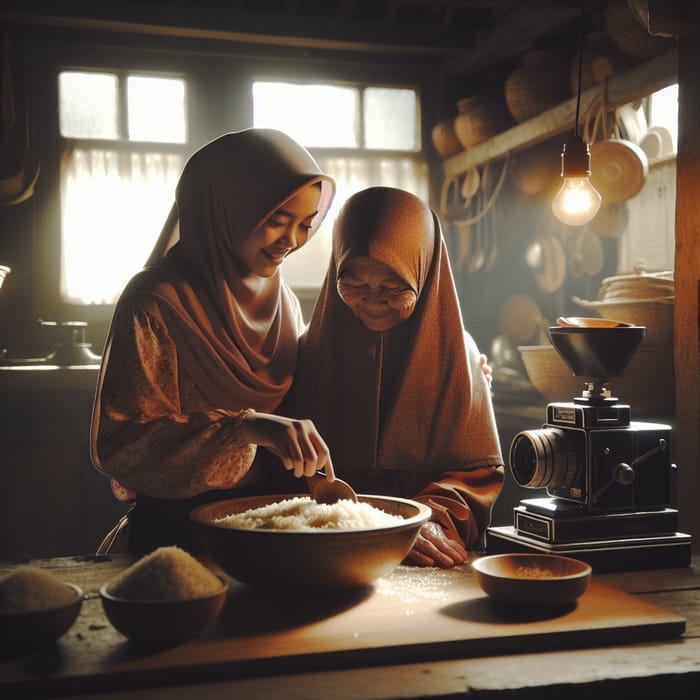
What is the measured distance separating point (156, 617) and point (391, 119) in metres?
5.86

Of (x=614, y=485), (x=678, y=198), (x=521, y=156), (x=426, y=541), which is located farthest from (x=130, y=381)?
(x=521, y=156)

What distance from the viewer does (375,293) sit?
7.14ft

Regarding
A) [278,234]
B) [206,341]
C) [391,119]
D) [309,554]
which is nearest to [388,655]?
[309,554]

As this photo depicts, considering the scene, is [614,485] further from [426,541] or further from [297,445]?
[297,445]

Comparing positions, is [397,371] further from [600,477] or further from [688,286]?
[688,286]

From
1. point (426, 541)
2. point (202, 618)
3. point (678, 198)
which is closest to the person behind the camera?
point (202, 618)

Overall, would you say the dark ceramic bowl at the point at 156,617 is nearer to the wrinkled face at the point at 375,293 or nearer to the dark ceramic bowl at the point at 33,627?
the dark ceramic bowl at the point at 33,627

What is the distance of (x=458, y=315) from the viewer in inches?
87.0

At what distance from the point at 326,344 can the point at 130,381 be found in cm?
55

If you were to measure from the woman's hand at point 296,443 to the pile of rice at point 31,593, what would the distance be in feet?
1.55

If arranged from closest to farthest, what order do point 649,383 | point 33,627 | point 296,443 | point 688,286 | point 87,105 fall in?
point 33,627 → point 296,443 → point 688,286 → point 649,383 → point 87,105

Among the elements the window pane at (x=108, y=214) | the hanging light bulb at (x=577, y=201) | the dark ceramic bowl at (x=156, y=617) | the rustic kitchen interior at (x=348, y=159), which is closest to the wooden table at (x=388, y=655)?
the dark ceramic bowl at (x=156, y=617)

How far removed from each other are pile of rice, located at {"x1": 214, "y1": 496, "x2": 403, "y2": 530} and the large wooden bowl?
1.3 inches

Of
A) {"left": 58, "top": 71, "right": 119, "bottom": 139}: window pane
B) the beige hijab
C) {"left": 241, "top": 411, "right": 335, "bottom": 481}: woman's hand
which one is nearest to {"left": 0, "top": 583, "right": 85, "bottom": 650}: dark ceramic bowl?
{"left": 241, "top": 411, "right": 335, "bottom": 481}: woman's hand
